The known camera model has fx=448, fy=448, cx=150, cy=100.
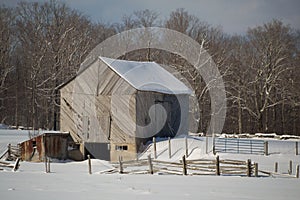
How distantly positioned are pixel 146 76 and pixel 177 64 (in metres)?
12.9

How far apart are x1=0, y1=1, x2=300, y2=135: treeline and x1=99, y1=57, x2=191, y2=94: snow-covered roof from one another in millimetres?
8868

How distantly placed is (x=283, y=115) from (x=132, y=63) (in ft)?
77.9

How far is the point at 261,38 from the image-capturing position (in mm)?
48000

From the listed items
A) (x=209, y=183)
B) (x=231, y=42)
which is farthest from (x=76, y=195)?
(x=231, y=42)

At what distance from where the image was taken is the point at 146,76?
34.1 m

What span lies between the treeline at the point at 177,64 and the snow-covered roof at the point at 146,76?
887 cm

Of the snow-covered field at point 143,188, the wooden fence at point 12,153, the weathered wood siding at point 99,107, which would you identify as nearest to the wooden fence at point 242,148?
the weathered wood siding at point 99,107

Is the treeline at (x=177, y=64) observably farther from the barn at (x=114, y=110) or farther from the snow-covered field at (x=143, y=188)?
the snow-covered field at (x=143, y=188)

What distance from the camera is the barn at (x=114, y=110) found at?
101 feet

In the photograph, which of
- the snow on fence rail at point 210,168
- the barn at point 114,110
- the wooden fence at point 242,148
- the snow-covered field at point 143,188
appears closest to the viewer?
the snow-covered field at point 143,188

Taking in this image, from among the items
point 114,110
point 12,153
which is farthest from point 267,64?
point 12,153

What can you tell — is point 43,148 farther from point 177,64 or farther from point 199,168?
point 177,64

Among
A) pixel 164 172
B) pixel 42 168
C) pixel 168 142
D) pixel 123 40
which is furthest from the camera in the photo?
pixel 123 40

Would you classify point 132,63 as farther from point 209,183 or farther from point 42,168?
point 209,183
